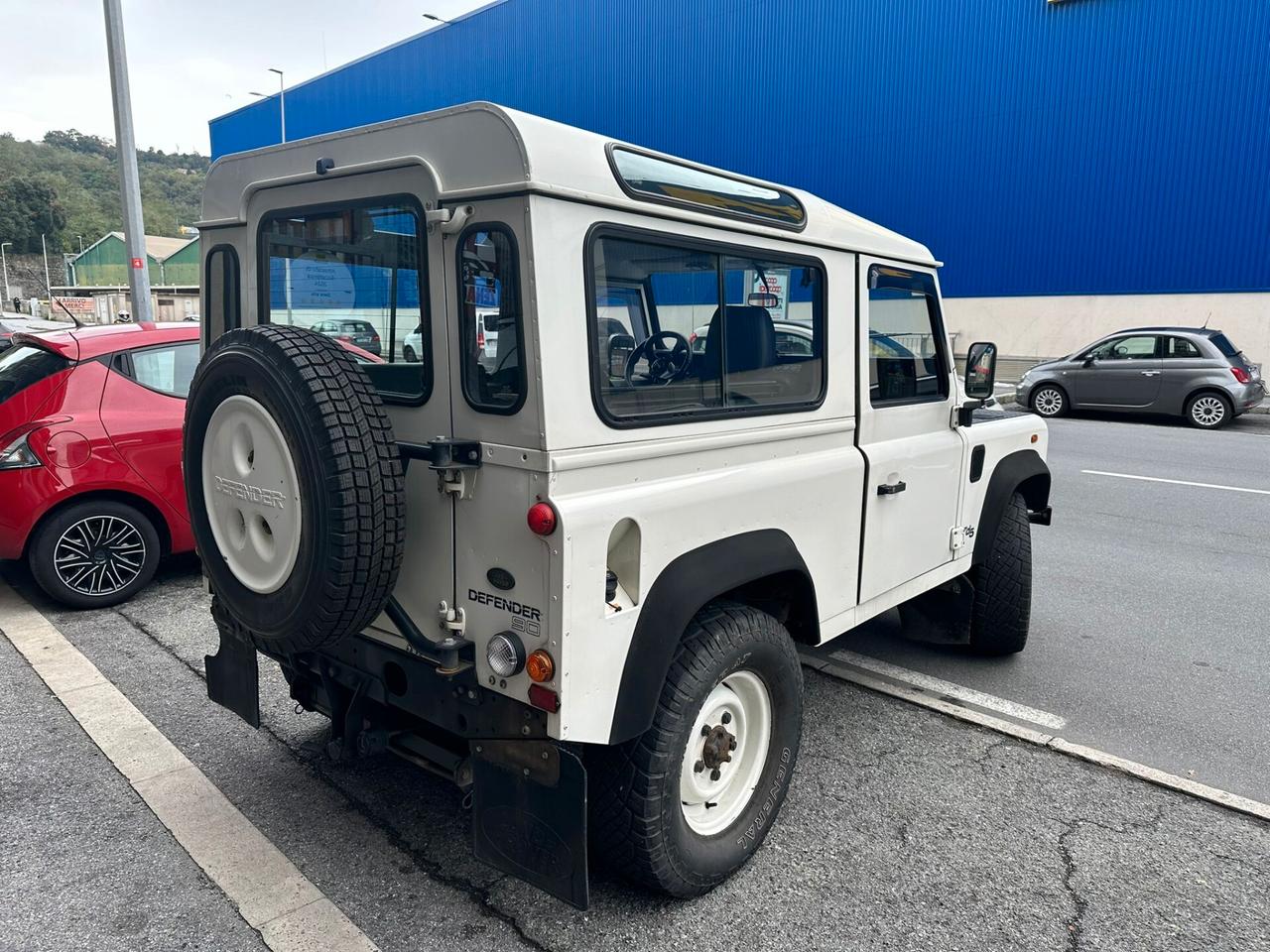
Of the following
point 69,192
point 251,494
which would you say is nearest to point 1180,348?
point 251,494

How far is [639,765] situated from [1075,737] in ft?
7.58

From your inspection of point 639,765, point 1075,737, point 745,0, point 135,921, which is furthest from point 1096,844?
point 745,0

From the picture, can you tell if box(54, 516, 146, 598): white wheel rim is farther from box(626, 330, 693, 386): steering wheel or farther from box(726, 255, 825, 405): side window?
box(726, 255, 825, 405): side window

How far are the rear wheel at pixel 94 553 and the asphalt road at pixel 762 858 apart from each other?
141 cm

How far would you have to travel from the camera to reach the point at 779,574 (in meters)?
3.00

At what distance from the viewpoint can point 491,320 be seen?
2.29 metres

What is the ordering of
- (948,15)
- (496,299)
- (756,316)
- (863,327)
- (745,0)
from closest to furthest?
(496,299) → (756,316) → (863,327) → (948,15) → (745,0)

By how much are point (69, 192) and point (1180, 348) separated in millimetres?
104944

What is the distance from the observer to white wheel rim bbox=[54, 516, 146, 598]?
5.04 m

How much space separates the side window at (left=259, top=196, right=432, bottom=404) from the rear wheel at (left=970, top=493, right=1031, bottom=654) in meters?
3.02

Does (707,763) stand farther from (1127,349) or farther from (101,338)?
(1127,349)

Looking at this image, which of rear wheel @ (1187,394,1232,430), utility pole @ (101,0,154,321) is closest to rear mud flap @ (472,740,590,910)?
utility pole @ (101,0,154,321)

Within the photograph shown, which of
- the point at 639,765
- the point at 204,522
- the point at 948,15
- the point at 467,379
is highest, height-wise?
the point at 948,15

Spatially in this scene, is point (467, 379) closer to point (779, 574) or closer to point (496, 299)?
point (496, 299)
